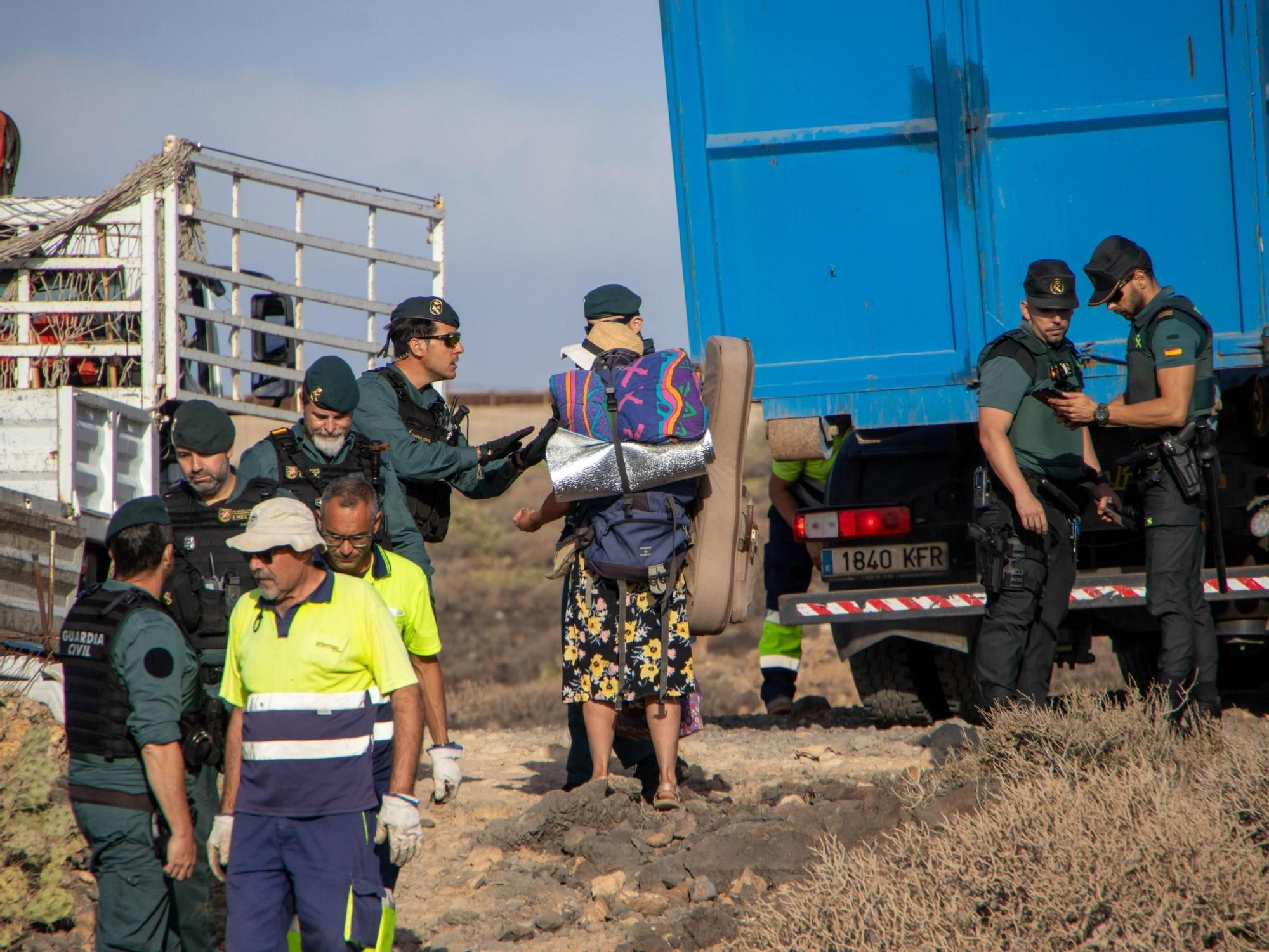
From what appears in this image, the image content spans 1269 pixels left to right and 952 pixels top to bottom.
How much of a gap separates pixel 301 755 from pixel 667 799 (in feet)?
6.70

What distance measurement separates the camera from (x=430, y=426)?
5.55 meters

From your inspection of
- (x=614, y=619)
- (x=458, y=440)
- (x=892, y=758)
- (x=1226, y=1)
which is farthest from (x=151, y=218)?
(x=1226, y=1)

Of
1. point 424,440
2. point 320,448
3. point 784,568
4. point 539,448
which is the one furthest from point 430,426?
point 784,568

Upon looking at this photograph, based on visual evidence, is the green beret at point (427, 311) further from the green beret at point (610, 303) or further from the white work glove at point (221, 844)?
the white work glove at point (221, 844)

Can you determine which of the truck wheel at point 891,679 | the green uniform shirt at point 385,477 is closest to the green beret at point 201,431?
the green uniform shirt at point 385,477

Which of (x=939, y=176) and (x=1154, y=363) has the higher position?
(x=939, y=176)

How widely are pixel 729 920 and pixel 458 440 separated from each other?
2163mm

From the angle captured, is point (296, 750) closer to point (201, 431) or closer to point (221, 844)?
point (221, 844)

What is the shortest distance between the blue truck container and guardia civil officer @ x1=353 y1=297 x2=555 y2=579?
1.42 meters

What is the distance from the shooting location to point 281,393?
10234 millimetres

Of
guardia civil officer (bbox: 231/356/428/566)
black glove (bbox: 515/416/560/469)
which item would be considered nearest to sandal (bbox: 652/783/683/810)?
black glove (bbox: 515/416/560/469)

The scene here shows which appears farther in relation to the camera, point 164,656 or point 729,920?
point 729,920

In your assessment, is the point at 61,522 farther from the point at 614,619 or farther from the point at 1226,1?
the point at 1226,1

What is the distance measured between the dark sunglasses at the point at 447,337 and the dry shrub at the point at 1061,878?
2376 millimetres
